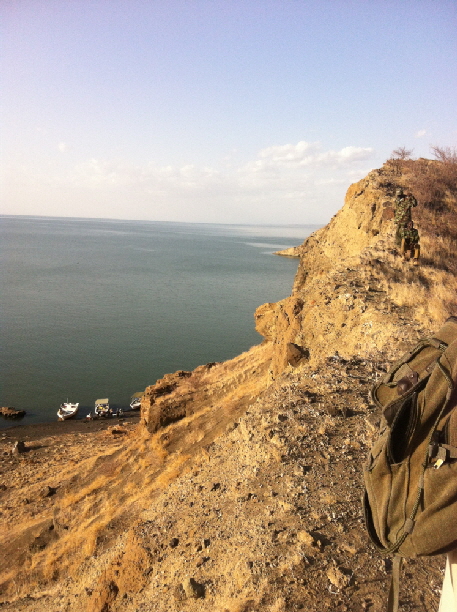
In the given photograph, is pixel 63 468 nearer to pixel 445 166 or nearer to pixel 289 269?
pixel 445 166

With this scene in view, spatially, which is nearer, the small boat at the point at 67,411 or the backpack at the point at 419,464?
the backpack at the point at 419,464

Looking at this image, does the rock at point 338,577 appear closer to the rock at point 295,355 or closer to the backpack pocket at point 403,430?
the backpack pocket at point 403,430

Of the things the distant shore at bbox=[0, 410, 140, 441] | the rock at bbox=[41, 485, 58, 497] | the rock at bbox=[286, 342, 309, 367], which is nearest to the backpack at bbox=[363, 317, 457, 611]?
the rock at bbox=[286, 342, 309, 367]

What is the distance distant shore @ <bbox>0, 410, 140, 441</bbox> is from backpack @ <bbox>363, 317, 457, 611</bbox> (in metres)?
25.2

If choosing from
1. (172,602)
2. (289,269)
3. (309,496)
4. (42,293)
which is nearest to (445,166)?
(309,496)

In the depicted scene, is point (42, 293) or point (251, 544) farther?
point (42, 293)

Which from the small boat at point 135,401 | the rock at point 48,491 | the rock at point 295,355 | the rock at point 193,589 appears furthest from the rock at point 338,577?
the small boat at point 135,401

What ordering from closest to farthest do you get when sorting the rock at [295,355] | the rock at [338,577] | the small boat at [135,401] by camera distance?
the rock at [338,577] → the rock at [295,355] → the small boat at [135,401]

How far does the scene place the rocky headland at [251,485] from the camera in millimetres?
5180

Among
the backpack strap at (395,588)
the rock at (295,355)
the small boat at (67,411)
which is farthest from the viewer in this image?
the small boat at (67,411)

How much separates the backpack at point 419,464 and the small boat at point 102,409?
89.0 feet

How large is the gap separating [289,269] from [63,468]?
233ft

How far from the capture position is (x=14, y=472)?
17922mm

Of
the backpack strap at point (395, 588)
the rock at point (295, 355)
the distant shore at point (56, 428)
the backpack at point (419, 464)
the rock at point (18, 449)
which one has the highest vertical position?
the backpack at point (419, 464)
